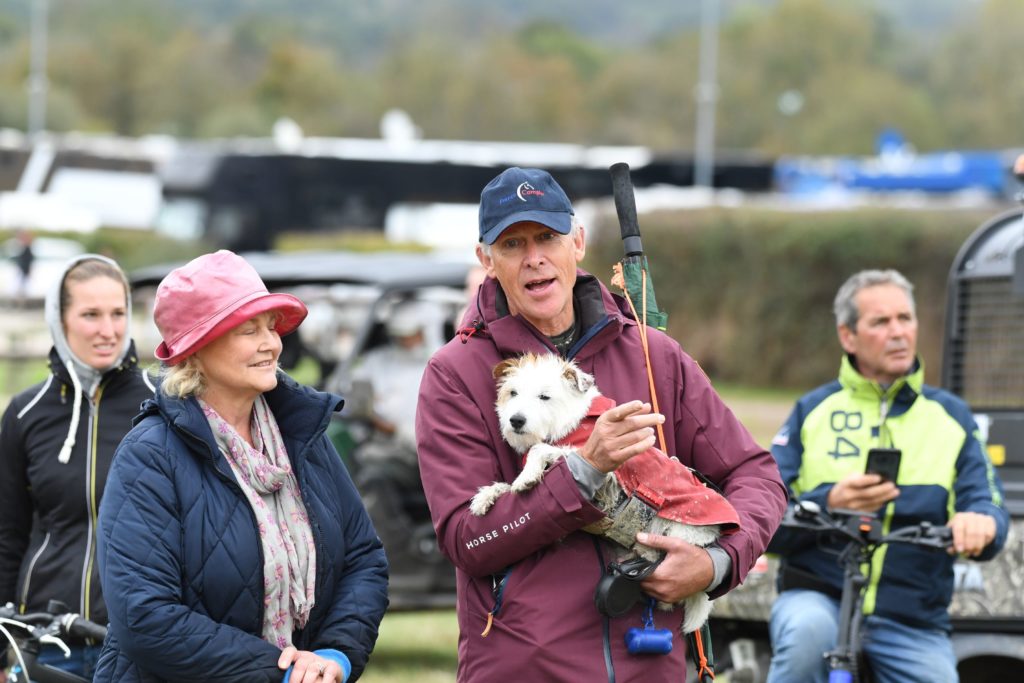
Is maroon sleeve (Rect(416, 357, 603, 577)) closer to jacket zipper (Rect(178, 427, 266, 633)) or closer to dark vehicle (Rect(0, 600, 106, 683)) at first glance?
jacket zipper (Rect(178, 427, 266, 633))

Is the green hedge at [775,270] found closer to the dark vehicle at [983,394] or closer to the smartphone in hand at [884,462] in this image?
the dark vehicle at [983,394]

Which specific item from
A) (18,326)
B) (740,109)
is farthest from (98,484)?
(740,109)

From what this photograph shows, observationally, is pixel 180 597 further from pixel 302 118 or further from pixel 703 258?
pixel 302 118

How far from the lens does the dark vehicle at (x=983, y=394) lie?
221 inches

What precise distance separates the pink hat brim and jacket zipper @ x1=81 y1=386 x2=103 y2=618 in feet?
3.52

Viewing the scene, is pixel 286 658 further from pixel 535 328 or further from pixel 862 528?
pixel 862 528

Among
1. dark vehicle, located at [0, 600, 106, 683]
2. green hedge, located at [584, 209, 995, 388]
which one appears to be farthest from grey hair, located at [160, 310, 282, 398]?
green hedge, located at [584, 209, 995, 388]

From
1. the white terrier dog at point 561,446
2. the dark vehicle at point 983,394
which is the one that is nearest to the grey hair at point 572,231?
the white terrier dog at point 561,446

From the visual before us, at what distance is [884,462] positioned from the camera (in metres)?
5.08

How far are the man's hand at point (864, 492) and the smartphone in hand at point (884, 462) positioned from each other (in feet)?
0.07

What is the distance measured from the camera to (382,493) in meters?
8.68

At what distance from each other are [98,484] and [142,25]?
117571 millimetres

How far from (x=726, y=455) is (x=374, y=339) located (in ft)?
19.2

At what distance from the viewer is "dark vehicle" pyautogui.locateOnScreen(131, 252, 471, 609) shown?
8.73 metres
